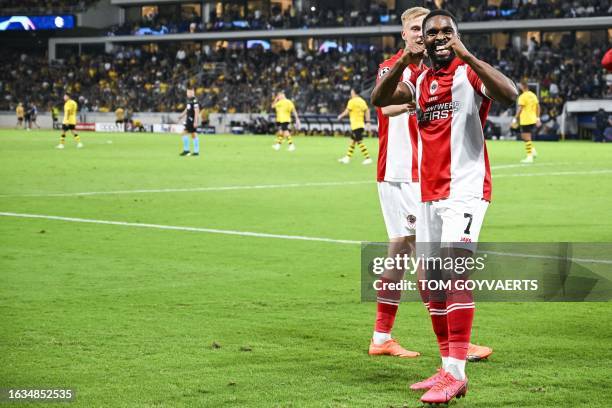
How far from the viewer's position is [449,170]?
6391mm

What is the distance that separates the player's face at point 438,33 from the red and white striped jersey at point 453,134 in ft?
0.71

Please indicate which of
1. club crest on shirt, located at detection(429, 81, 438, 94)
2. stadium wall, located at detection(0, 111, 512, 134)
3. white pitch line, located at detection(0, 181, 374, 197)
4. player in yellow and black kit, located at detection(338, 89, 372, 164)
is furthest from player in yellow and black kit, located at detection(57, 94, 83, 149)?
club crest on shirt, located at detection(429, 81, 438, 94)

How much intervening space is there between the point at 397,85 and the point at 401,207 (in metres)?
1.32

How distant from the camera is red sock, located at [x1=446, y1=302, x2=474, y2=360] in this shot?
6227 mm

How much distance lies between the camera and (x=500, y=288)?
9.77m

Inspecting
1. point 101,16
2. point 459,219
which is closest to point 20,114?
point 101,16

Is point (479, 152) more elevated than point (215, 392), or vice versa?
point (479, 152)

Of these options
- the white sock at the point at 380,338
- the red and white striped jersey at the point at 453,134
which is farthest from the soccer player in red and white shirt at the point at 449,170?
the white sock at the point at 380,338

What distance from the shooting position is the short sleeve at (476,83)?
6117mm

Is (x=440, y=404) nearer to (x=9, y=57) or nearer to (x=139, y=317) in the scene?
(x=139, y=317)

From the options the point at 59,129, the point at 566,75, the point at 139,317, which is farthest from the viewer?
the point at 59,129

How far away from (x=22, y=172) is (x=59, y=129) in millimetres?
46671

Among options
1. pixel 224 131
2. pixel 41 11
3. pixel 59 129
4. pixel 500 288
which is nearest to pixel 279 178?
pixel 500 288

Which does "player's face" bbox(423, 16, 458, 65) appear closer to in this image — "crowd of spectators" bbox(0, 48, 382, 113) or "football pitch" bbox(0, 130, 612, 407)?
"football pitch" bbox(0, 130, 612, 407)
